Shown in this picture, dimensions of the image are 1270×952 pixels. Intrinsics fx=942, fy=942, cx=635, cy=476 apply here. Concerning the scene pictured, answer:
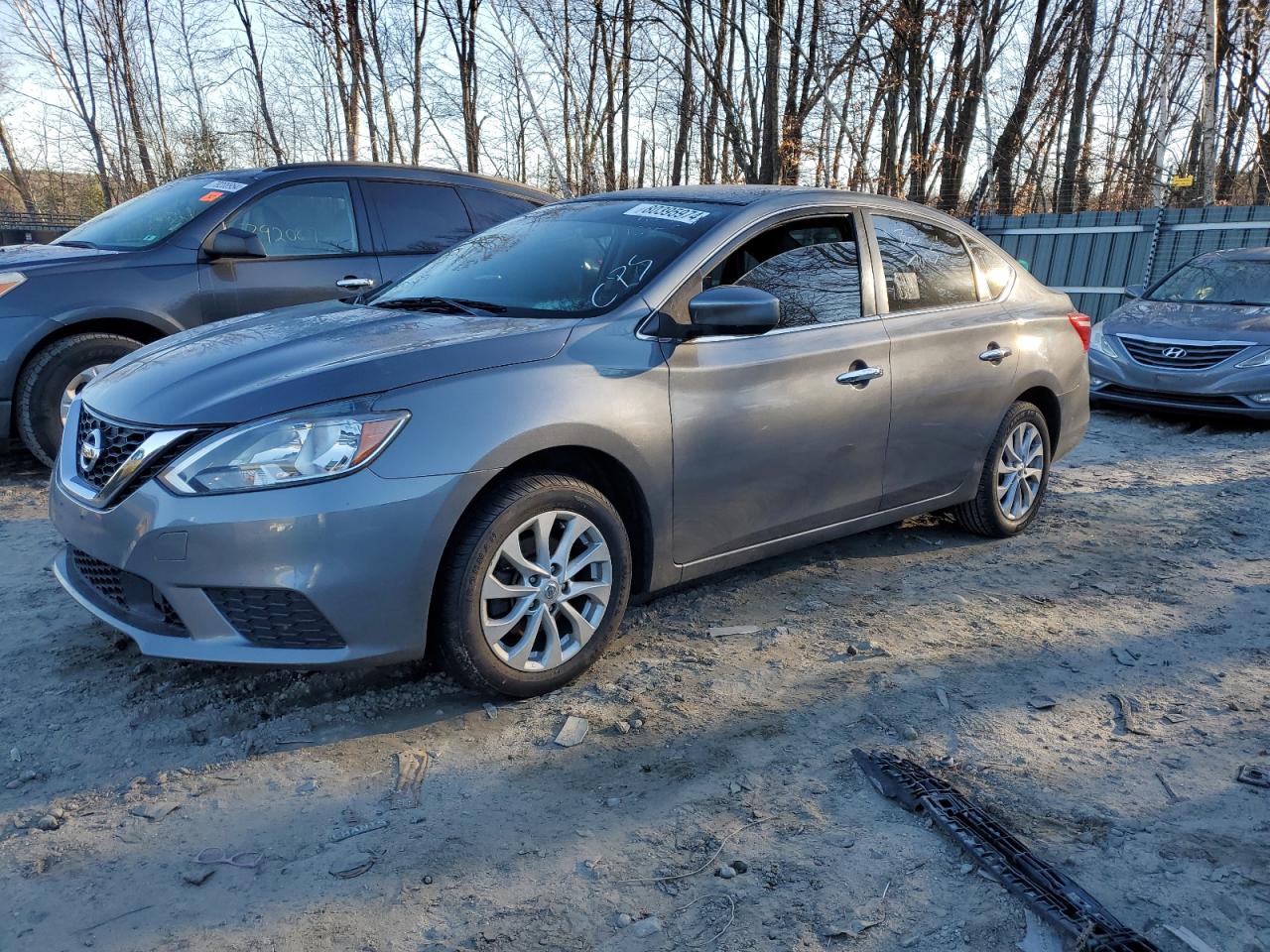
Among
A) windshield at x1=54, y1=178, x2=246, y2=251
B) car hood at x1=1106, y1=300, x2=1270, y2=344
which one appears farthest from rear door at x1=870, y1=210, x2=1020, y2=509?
car hood at x1=1106, y1=300, x2=1270, y2=344

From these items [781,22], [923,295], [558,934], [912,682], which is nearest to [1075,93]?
[781,22]

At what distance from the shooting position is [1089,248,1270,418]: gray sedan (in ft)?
25.5

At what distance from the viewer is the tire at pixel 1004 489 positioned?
4.60 m

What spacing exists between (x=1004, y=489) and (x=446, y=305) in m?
2.92

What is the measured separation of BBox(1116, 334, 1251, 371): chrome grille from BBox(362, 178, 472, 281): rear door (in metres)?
5.98

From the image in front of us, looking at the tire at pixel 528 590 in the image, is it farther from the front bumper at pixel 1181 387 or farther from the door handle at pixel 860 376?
the front bumper at pixel 1181 387

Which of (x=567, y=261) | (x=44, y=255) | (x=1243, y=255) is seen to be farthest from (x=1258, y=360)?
(x=44, y=255)

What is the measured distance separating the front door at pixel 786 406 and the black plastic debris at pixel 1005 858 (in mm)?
1042

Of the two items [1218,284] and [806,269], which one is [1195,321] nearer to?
[1218,284]

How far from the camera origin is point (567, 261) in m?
3.69

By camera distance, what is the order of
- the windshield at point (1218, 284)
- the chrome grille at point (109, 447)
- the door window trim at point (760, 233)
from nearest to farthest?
the chrome grille at point (109, 447)
the door window trim at point (760, 233)
the windshield at point (1218, 284)

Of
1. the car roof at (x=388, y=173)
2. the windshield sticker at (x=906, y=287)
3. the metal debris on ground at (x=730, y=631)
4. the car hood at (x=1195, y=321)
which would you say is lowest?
the metal debris on ground at (x=730, y=631)

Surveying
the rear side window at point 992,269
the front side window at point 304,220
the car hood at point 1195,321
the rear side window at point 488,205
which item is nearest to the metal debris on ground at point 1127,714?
the rear side window at point 992,269

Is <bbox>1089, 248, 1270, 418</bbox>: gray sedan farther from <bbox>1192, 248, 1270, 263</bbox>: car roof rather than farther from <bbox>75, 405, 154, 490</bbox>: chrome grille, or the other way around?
<bbox>75, 405, 154, 490</bbox>: chrome grille
